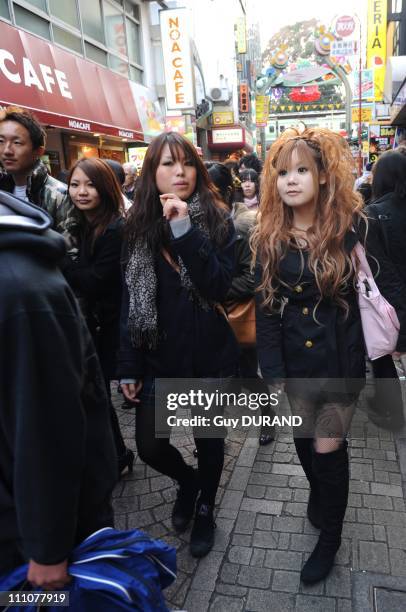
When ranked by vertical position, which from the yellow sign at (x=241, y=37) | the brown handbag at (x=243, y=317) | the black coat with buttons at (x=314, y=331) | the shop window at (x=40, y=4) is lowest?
the brown handbag at (x=243, y=317)

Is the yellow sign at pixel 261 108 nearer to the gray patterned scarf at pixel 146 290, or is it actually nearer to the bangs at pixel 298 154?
the bangs at pixel 298 154

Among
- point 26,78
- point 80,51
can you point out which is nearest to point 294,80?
point 80,51

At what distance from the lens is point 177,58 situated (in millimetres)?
15531

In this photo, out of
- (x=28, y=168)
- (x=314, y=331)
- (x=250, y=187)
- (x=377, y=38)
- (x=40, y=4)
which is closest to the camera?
(x=314, y=331)

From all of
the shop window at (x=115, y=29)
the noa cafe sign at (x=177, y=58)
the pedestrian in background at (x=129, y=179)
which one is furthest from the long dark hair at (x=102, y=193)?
the noa cafe sign at (x=177, y=58)

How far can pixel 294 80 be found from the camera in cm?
3278

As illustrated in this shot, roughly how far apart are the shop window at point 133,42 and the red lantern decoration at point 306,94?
35.6 meters

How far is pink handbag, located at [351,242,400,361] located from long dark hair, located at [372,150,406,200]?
1667 millimetres

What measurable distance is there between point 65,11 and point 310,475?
12545 mm

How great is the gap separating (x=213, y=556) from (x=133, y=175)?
6568mm

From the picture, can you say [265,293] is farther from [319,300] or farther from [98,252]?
[98,252]

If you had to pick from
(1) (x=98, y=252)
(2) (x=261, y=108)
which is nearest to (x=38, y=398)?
(1) (x=98, y=252)

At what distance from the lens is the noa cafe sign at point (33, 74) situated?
8188mm

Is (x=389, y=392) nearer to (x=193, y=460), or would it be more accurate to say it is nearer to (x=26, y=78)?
(x=193, y=460)
